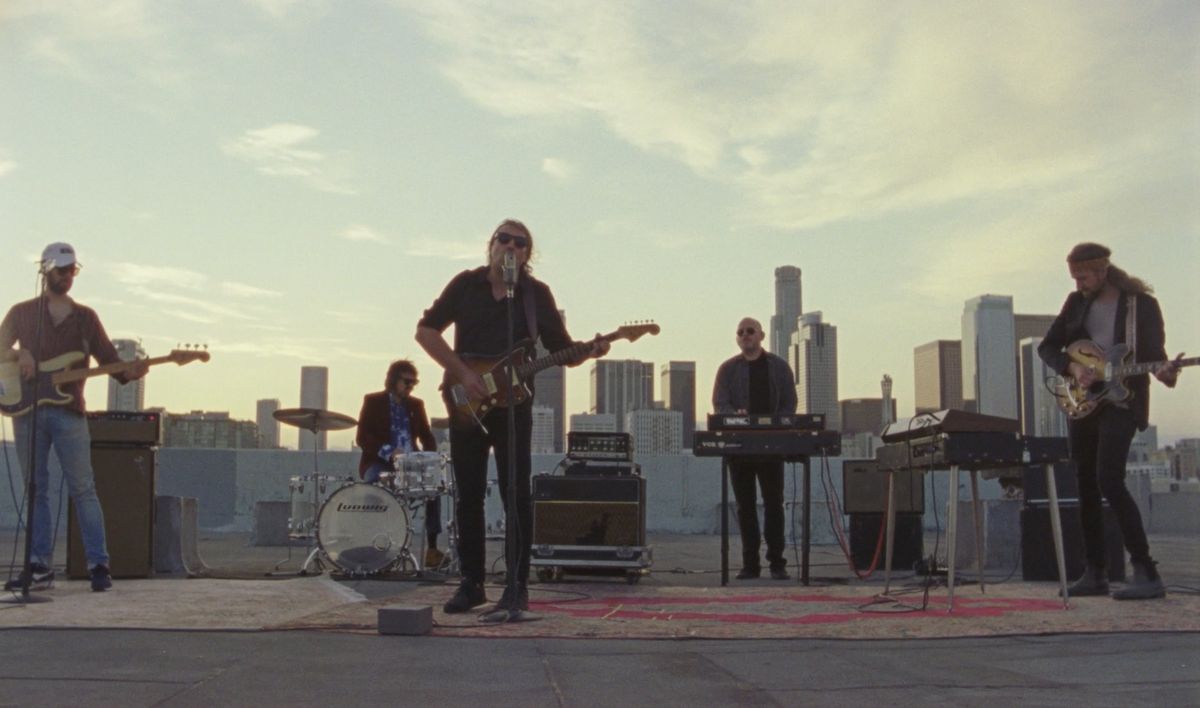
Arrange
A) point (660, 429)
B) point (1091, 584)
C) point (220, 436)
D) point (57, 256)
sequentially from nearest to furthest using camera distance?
point (1091, 584), point (57, 256), point (220, 436), point (660, 429)

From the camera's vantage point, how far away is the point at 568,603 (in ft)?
18.6

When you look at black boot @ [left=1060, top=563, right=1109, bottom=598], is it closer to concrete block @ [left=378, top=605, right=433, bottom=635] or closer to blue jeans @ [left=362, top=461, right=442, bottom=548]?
concrete block @ [left=378, top=605, right=433, bottom=635]

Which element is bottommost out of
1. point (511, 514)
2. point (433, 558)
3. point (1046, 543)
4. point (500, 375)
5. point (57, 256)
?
point (433, 558)

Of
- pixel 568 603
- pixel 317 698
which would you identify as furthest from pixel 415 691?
pixel 568 603

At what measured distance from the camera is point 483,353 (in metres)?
5.13

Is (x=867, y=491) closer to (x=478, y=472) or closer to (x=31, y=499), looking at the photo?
(x=478, y=472)

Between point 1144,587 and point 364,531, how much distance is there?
493 cm

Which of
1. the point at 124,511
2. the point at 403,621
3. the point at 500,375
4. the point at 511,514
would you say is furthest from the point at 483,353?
the point at 124,511

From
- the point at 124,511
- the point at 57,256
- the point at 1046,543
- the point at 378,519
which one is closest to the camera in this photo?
the point at 57,256

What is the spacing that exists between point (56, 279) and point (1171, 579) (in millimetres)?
7216

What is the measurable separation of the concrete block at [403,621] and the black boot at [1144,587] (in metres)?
3.38

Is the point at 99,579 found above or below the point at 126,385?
below

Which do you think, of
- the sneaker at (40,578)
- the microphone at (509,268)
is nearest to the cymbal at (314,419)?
the sneaker at (40,578)

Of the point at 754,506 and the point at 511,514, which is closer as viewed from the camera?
the point at 511,514
